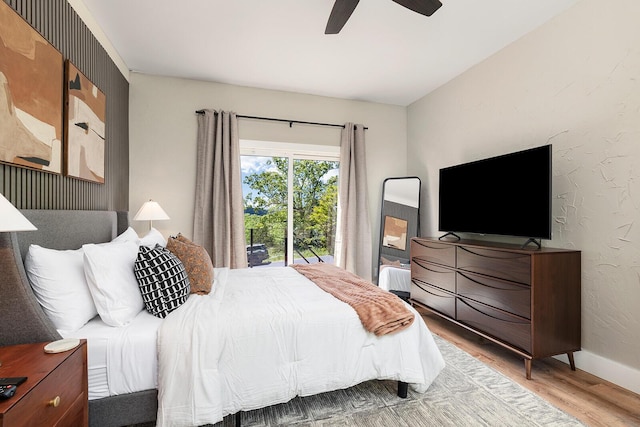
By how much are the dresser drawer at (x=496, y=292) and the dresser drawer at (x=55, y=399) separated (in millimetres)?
2594

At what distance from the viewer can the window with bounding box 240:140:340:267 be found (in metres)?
3.89

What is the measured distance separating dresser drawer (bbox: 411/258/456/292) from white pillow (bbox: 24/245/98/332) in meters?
2.74

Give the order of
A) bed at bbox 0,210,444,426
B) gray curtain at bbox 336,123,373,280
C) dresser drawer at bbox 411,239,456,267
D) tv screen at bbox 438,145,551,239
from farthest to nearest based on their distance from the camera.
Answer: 1. gray curtain at bbox 336,123,373,280
2. dresser drawer at bbox 411,239,456,267
3. tv screen at bbox 438,145,551,239
4. bed at bbox 0,210,444,426

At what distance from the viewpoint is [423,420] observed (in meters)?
1.67

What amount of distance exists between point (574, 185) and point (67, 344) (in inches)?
129

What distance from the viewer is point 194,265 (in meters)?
2.07

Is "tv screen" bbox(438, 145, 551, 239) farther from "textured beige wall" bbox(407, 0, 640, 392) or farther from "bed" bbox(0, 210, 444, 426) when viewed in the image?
"bed" bbox(0, 210, 444, 426)

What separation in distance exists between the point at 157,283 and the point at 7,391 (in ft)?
2.61

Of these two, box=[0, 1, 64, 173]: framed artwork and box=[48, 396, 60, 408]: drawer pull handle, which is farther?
box=[0, 1, 64, 173]: framed artwork

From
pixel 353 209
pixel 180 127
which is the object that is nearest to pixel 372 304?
pixel 353 209

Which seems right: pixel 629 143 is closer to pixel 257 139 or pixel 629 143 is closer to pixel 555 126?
pixel 555 126

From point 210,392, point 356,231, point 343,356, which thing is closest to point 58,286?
point 210,392

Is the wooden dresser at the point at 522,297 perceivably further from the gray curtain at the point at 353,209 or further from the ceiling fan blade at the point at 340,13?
the ceiling fan blade at the point at 340,13

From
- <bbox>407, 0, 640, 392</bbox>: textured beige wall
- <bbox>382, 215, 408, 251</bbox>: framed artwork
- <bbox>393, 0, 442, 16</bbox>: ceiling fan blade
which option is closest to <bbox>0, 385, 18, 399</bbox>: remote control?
<bbox>393, 0, 442, 16</bbox>: ceiling fan blade
